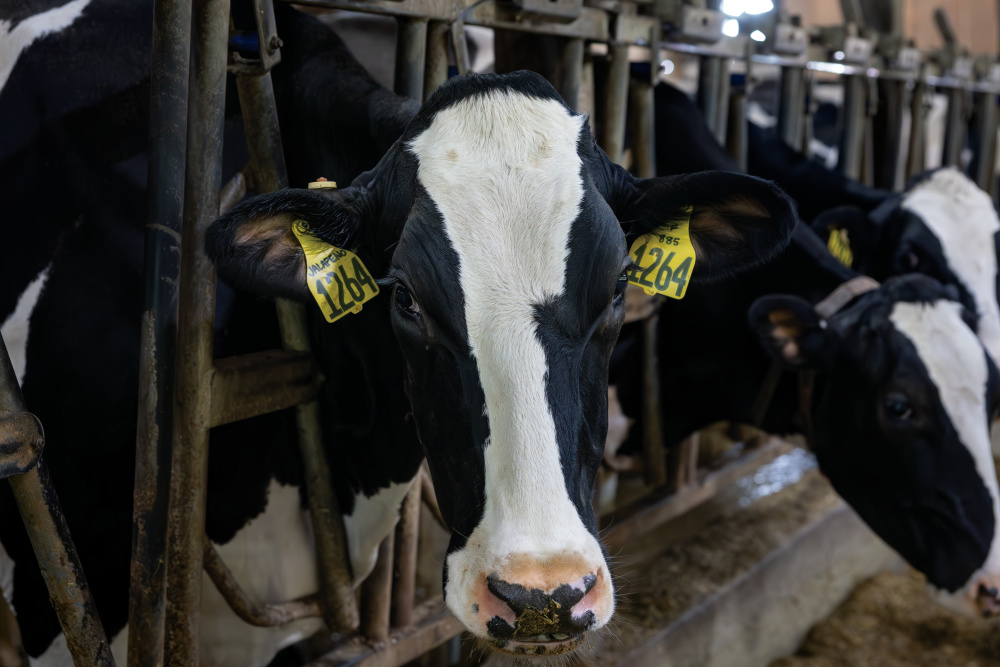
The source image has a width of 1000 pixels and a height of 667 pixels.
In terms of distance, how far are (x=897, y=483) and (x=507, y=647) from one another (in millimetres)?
1743

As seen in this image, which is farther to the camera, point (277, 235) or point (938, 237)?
point (938, 237)

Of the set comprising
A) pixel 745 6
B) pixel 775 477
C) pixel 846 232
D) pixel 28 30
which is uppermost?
pixel 28 30

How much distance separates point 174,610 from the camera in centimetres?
169

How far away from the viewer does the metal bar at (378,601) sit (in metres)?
2.19

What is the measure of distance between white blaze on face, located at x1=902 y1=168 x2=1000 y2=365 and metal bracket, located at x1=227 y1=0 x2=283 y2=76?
2753mm

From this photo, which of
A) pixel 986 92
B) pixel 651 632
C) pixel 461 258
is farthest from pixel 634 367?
pixel 986 92

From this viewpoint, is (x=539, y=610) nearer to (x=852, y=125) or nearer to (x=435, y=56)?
(x=435, y=56)

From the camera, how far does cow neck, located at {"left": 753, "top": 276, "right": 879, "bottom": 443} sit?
2711 millimetres

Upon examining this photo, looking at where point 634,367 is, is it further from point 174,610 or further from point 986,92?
point 986,92

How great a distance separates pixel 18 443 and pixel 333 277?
2.00ft

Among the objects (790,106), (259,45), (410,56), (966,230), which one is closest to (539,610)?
(259,45)

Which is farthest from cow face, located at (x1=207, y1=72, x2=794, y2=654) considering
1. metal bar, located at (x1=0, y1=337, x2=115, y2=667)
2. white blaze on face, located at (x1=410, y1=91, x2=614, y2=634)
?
metal bar, located at (x1=0, y1=337, x2=115, y2=667)

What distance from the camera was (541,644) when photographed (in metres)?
1.24

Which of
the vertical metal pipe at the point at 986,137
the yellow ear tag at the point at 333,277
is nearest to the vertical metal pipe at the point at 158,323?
the yellow ear tag at the point at 333,277
